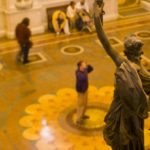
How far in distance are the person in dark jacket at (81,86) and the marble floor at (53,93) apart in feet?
0.88

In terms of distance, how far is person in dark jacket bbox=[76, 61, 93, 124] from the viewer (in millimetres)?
6971

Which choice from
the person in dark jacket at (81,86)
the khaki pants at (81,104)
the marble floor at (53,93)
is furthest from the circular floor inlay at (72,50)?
the khaki pants at (81,104)

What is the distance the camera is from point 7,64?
1033 cm

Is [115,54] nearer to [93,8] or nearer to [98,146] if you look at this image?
[93,8]

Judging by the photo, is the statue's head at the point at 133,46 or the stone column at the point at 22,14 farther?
the stone column at the point at 22,14

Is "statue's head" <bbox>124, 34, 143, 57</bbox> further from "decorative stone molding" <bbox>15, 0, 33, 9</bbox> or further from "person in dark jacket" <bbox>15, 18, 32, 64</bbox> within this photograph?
"decorative stone molding" <bbox>15, 0, 33, 9</bbox>

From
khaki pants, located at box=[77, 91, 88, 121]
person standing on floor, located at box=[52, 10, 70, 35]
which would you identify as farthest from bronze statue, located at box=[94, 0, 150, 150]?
person standing on floor, located at box=[52, 10, 70, 35]

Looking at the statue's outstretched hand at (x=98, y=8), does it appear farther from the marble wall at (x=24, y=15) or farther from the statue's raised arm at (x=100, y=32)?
the marble wall at (x=24, y=15)

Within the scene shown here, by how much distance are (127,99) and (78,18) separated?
10494mm

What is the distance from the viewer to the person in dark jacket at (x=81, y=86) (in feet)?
22.9

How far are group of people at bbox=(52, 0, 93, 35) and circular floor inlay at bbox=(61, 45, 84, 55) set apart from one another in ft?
5.03

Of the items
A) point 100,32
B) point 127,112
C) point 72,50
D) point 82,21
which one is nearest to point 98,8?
point 100,32

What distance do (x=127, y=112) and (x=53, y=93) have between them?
552 centimetres

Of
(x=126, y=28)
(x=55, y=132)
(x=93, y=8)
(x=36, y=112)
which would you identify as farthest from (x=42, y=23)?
(x=93, y=8)
